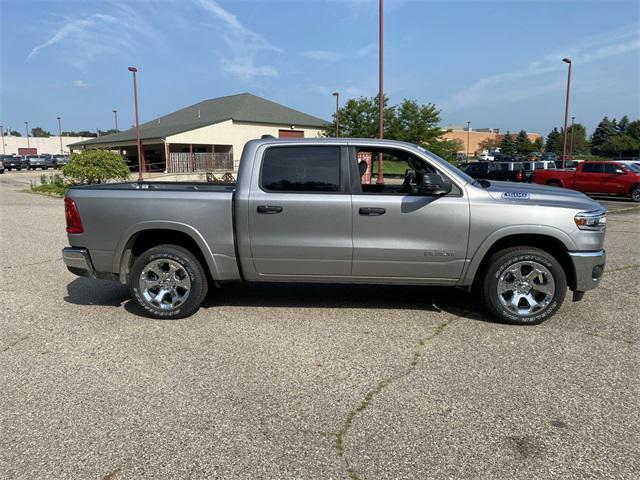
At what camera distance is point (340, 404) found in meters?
3.40

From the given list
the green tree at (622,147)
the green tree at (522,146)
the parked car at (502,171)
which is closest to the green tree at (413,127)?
the parked car at (502,171)

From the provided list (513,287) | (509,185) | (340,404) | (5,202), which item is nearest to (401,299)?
(513,287)

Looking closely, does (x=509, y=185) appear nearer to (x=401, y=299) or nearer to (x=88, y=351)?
(x=401, y=299)

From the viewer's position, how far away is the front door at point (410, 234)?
4.78 m

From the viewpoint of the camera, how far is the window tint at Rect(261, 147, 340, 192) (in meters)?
4.96

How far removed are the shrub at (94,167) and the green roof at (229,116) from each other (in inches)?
714

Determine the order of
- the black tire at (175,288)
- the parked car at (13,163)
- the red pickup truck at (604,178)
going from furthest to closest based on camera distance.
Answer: the parked car at (13,163) < the red pickup truck at (604,178) < the black tire at (175,288)

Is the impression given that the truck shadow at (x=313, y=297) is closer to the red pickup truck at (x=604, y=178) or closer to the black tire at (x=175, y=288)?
the black tire at (x=175, y=288)

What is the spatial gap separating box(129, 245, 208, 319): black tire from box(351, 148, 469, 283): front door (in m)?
1.64

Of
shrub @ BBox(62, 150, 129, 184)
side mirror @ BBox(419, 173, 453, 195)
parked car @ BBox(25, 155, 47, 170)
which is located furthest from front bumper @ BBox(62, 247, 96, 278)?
parked car @ BBox(25, 155, 47, 170)

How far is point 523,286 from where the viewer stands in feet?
16.0

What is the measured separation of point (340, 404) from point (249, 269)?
207 cm

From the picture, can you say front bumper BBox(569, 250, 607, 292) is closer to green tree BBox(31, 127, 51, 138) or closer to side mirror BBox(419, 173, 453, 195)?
side mirror BBox(419, 173, 453, 195)

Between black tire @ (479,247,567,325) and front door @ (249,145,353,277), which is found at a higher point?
front door @ (249,145,353,277)
